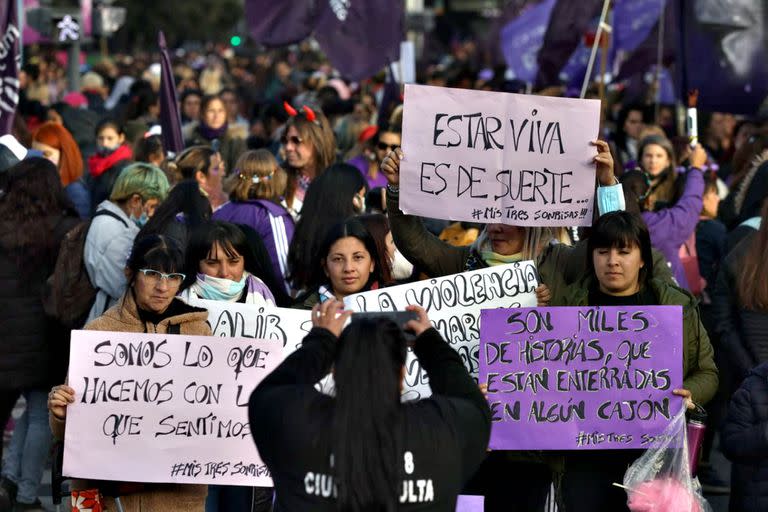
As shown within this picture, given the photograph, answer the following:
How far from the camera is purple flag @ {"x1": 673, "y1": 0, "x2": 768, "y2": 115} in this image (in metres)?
10.1

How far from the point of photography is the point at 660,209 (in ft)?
30.2

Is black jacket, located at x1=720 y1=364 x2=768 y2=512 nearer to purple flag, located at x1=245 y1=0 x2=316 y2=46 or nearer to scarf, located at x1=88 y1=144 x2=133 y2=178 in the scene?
scarf, located at x1=88 y1=144 x2=133 y2=178

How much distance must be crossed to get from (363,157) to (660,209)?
2574mm

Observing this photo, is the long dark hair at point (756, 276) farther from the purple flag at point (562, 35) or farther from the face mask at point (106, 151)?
the purple flag at point (562, 35)

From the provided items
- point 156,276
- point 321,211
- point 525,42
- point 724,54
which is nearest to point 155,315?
point 156,276

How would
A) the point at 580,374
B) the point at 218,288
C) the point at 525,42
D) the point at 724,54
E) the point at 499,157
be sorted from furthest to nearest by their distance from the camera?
the point at 525,42 < the point at 724,54 < the point at 218,288 < the point at 499,157 < the point at 580,374

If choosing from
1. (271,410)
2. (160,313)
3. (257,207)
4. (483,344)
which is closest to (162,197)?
(257,207)

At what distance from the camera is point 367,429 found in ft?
13.2

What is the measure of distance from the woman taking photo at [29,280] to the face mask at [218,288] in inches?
54.3

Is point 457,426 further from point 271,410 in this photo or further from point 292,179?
point 292,179

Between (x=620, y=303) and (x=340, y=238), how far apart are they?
1.12 metres

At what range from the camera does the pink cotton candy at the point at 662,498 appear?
553 cm

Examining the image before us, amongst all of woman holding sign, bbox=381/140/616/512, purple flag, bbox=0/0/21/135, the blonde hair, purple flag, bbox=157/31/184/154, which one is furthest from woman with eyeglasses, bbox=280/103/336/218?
woman holding sign, bbox=381/140/616/512

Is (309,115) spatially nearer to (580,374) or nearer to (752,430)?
(580,374)
